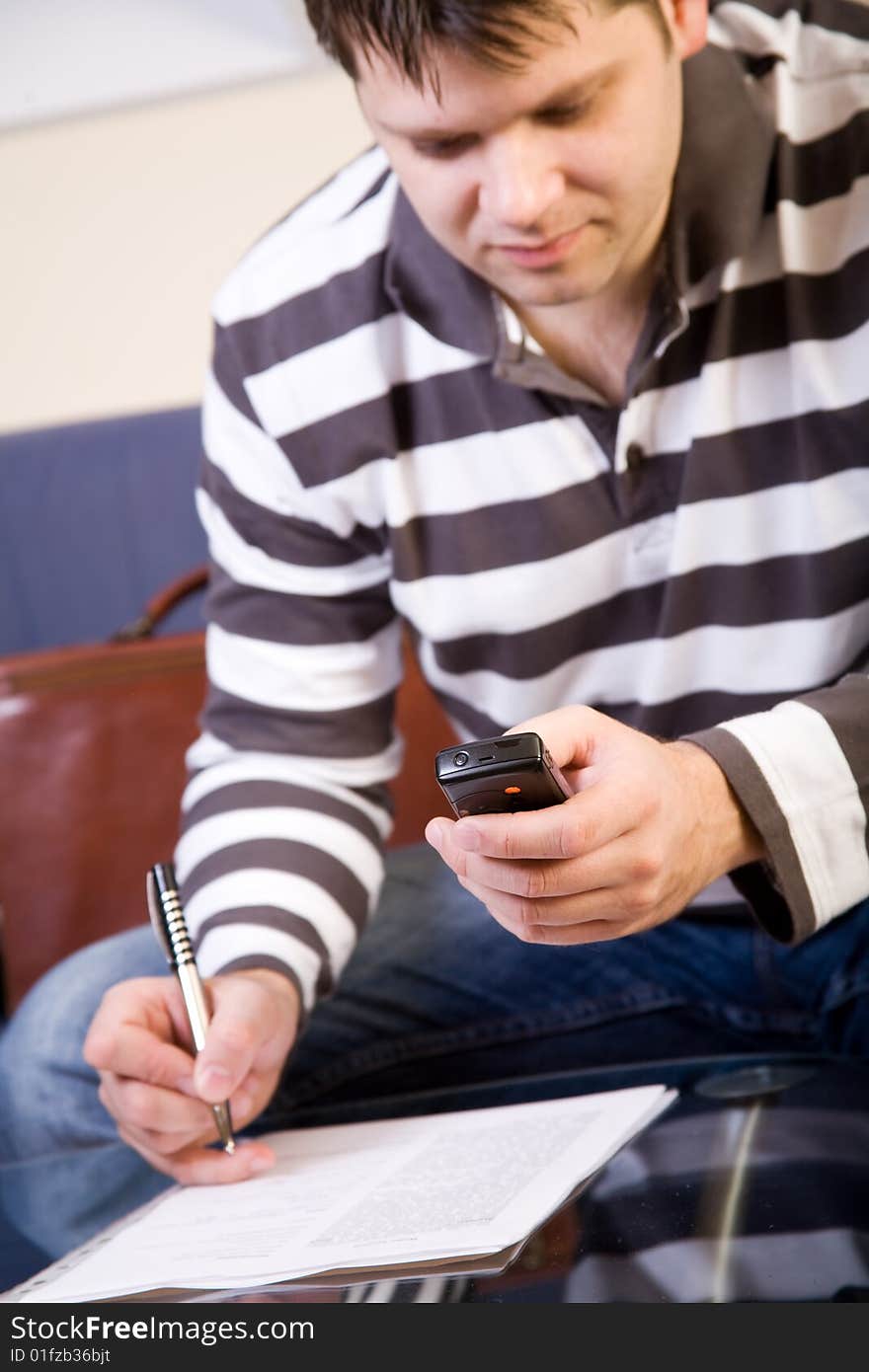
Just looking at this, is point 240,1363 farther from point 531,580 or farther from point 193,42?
point 193,42

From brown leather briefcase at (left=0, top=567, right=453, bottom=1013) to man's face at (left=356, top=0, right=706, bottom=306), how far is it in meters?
0.56

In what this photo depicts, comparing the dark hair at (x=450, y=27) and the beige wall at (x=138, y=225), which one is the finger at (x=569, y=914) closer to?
the dark hair at (x=450, y=27)

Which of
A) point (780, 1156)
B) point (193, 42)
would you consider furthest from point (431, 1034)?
point (193, 42)

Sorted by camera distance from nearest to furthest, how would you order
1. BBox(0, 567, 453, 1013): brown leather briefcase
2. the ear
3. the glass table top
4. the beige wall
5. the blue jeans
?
the glass table top, the ear, the blue jeans, BBox(0, 567, 453, 1013): brown leather briefcase, the beige wall

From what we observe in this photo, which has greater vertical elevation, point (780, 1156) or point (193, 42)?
point (193, 42)

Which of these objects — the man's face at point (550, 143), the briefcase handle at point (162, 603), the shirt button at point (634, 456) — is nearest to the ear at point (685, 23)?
the man's face at point (550, 143)

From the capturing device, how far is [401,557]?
2.93ft

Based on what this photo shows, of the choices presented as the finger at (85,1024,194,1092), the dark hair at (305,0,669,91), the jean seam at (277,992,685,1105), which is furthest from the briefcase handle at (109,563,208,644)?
the dark hair at (305,0,669,91)

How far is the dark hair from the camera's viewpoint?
2.07 ft

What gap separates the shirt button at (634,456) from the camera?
2.69ft

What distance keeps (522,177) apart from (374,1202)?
0.50m

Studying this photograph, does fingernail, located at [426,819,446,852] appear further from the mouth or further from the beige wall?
the beige wall

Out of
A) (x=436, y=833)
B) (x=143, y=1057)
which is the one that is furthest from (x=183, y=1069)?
(x=436, y=833)

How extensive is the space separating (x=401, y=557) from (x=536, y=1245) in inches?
19.3
